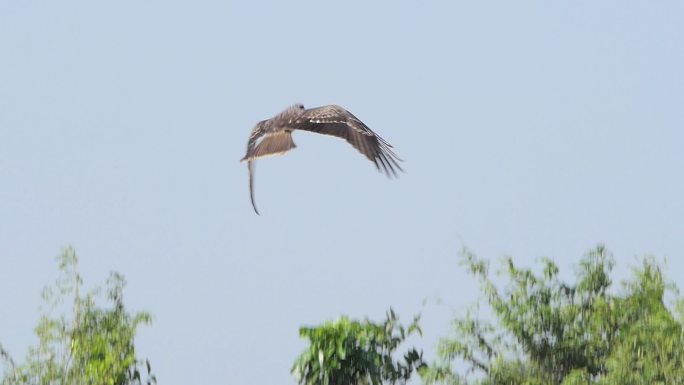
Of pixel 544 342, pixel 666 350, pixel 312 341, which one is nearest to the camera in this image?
pixel 312 341

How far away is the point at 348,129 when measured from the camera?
72.6 ft

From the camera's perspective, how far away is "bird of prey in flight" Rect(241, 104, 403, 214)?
2139 centimetres

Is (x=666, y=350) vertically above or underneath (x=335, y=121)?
underneath

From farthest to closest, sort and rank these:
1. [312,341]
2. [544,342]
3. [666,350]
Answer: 1. [544,342]
2. [666,350]
3. [312,341]

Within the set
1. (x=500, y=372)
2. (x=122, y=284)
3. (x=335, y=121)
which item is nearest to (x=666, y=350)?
(x=500, y=372)

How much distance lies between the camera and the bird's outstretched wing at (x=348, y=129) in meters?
21.1

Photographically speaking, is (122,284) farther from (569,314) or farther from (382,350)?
(569,314)

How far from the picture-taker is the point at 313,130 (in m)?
22.5

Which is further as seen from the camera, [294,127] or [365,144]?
[294,127]

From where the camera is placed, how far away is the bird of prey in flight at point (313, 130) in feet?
70.2

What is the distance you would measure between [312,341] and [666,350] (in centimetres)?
484

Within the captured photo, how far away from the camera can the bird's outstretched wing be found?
21.1 meters

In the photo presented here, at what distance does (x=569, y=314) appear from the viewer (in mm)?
23484

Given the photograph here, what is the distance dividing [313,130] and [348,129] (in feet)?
1.88
